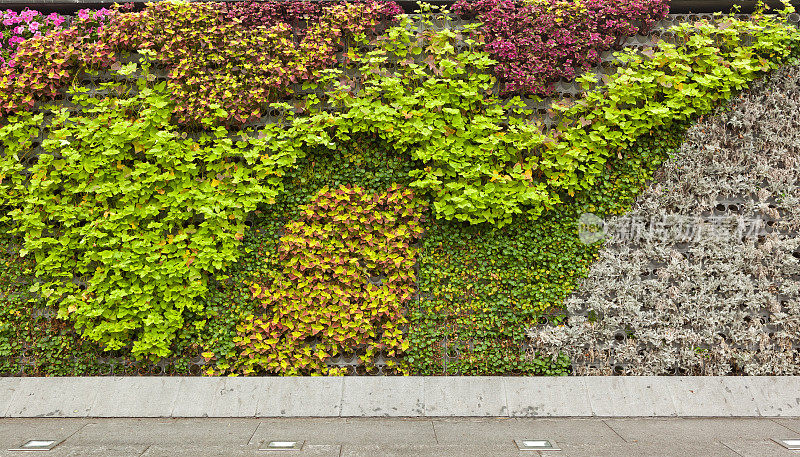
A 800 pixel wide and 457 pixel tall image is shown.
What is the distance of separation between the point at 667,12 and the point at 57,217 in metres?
5.91

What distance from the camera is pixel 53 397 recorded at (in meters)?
4.64

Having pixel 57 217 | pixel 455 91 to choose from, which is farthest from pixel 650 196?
pixel 57 217

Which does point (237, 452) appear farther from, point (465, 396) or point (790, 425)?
point (790, 425)

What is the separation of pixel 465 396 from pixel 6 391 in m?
3.99

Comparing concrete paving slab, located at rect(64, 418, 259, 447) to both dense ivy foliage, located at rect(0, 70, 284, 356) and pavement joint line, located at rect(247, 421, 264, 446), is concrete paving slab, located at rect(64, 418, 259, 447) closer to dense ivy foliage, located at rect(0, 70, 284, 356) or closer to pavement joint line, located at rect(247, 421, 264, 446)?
pavement joint line, located at rect(247, 421, 264, 446)

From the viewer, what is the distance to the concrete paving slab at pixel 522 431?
12.9 feet

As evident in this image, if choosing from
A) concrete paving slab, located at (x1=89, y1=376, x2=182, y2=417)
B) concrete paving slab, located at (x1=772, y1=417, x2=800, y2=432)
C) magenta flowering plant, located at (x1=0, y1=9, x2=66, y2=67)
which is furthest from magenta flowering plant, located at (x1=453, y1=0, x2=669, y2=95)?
concrete paving slab, located at (x1=89, y1=376, x2=182, y2=417)

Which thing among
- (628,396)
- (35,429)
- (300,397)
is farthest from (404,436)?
(35,429)

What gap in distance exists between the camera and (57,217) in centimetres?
484

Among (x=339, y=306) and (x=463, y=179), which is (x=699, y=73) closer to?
(x=463, y=179)

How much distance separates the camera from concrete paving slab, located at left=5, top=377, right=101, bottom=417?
4.58 metres

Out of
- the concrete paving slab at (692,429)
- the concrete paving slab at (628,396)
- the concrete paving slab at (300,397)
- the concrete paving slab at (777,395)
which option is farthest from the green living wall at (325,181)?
the concrete paving slab at (777,395)

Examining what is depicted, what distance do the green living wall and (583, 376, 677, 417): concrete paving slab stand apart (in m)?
0.36

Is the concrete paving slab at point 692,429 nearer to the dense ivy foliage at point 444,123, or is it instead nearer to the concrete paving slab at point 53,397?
the dense ivy foliage at point 444,123
